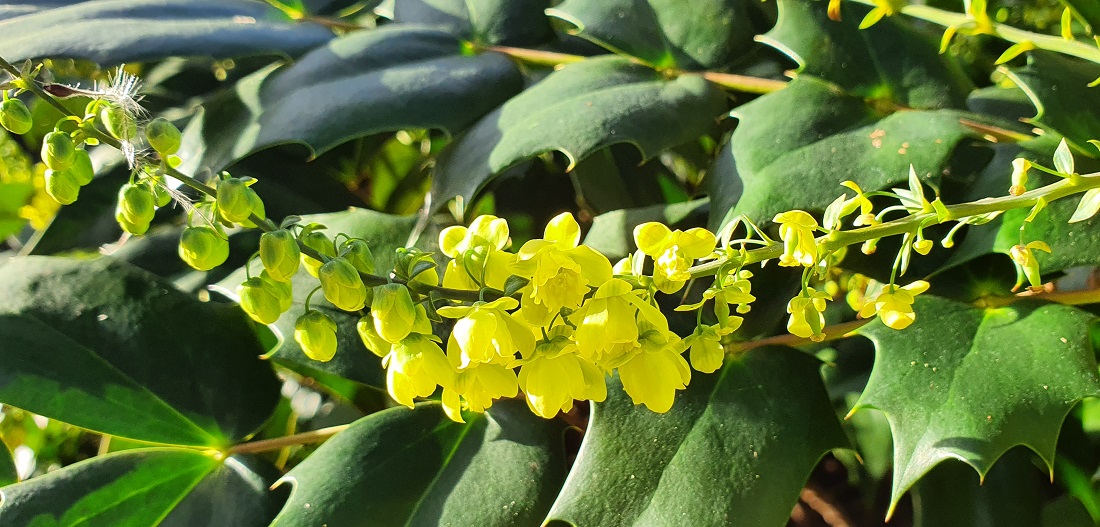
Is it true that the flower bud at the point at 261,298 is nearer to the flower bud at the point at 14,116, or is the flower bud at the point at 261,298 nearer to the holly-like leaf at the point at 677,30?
the flower bud at the point at 14,116

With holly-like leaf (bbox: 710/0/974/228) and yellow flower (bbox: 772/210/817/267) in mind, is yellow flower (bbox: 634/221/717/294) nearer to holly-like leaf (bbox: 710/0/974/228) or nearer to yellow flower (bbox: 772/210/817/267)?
yellow flower (bbox: 772/210/817/267)

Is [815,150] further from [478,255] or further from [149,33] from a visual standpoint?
[149,33]

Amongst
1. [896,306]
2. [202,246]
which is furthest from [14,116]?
[896,306]

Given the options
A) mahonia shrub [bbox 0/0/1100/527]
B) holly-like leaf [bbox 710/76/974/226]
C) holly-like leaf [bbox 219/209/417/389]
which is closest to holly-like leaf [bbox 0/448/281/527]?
mahonia shrub [bbox 0/0/1100/527]

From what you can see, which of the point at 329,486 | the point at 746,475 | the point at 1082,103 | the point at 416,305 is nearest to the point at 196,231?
the point at 416,305

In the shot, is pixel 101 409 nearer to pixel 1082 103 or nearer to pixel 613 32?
pixel 613 32
